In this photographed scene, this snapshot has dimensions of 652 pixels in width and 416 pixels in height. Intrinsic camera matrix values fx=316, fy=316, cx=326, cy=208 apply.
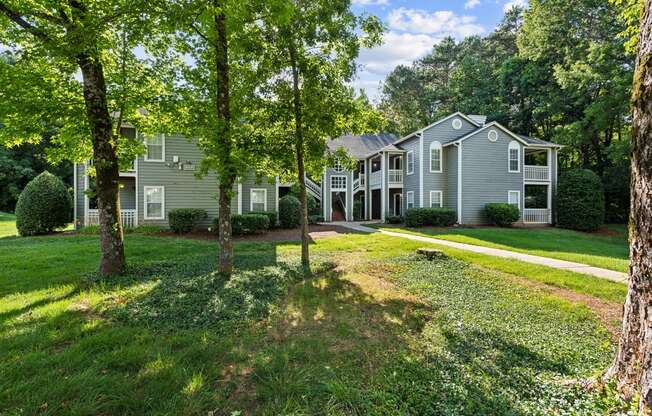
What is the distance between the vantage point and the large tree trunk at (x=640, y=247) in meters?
2.45

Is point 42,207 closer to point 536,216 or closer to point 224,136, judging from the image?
point 224,136

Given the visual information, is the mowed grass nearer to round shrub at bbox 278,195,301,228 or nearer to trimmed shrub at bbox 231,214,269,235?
trimmed shrub at bbox 231,214,269,235

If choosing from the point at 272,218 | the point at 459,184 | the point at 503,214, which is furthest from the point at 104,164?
the point at 503,214

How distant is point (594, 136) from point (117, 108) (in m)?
28.6

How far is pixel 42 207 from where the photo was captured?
13453 mm

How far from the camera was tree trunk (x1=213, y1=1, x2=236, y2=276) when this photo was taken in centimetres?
591

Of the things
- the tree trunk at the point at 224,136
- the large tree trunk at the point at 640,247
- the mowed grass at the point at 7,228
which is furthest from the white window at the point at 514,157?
the mowed grass at the point at 7,228

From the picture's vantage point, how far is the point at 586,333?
4.06 m

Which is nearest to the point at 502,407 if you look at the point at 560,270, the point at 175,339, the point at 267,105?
the point at 175,339

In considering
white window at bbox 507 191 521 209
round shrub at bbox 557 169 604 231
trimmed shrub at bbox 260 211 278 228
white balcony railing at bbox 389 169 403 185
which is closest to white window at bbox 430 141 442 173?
white balcony railing at bbox 389 169 403 185

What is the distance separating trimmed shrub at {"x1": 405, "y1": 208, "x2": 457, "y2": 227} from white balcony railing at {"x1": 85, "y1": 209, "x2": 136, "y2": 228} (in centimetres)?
1413

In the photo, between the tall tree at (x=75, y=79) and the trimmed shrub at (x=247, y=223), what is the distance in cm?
704

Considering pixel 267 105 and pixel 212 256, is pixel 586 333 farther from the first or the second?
pixel 212 256

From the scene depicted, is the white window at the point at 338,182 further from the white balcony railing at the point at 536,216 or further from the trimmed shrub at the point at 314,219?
the white balcony railing at the point at 536,216
